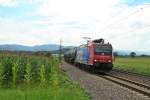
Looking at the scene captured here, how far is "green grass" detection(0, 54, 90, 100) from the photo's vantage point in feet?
55.7

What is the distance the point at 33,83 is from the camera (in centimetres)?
2372

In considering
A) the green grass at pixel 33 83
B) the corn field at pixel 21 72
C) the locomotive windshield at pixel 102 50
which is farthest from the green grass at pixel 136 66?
the green grass at pixel 33 83

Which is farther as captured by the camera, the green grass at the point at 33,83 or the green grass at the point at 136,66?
the green grass at the point at 136,66

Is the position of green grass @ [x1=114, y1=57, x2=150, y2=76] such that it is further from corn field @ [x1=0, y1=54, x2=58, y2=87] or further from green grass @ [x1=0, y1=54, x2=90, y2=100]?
green grass @ [x1=0, y1=54, x2=90, y2=100]

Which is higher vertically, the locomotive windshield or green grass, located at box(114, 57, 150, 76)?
the locomotive windshield

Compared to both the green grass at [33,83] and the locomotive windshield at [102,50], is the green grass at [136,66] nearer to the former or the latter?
the locomotive windshield at [102,50]

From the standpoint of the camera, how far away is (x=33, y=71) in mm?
27719

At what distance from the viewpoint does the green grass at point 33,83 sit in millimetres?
16969

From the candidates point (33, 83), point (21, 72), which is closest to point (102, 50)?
point (21, 72)

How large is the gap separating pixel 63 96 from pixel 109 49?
82.6 ft

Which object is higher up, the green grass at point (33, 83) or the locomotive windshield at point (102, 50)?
the locomotive windshield at point (102, 50)

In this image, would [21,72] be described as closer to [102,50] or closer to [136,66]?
[102,50]

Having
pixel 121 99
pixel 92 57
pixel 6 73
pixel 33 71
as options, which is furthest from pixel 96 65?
pixel 121 99

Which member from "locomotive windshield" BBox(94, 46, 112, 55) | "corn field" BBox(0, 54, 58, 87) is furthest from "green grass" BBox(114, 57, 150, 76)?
"corn field" BBox(0, 54, 58, 87)
